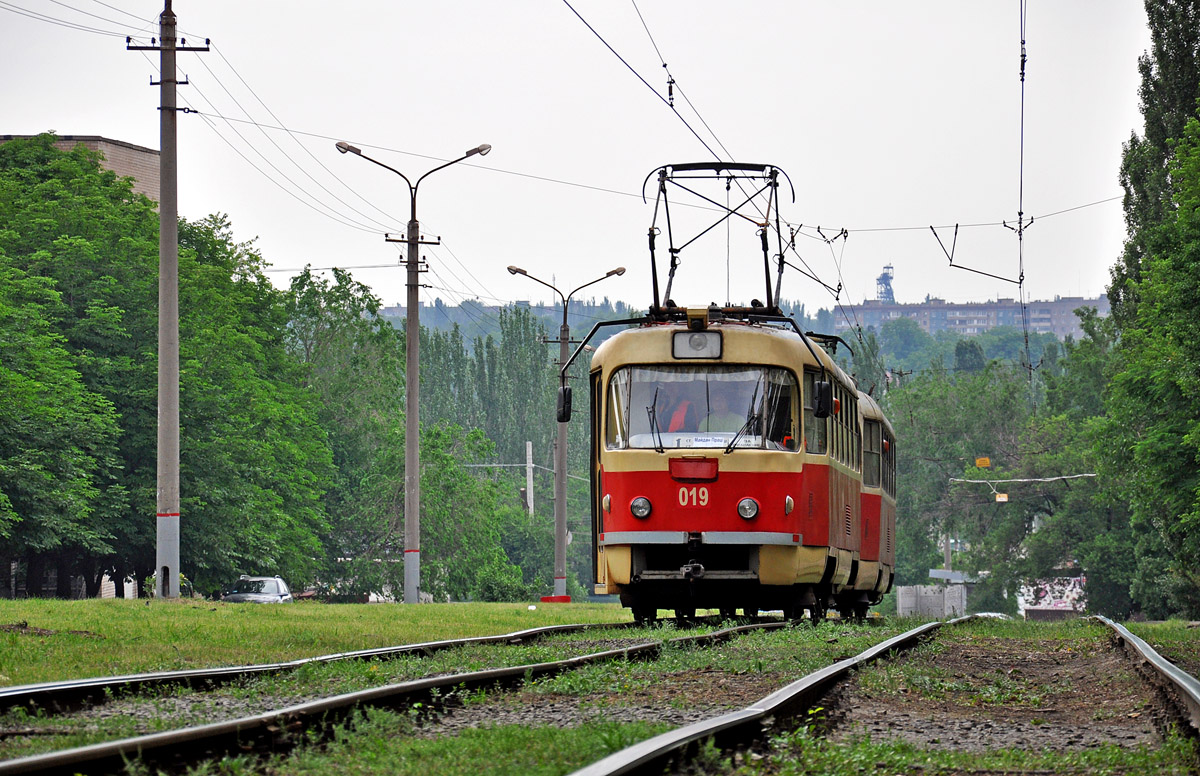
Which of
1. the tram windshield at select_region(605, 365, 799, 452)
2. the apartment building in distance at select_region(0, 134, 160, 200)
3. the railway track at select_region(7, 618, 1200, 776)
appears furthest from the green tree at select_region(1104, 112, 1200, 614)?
the apartment building in distance at select_region(0, 134, 160, 200)

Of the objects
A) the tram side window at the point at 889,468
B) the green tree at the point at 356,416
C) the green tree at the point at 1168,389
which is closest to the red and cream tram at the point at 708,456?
the tram side window at the point at 889,468

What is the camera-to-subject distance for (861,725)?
8.56 m

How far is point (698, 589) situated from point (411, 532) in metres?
18.5

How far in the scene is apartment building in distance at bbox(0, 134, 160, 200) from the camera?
7600 centimetres

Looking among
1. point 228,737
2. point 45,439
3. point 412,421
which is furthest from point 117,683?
point 45,439

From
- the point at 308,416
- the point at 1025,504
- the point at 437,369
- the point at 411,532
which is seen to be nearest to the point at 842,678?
the point at 411,532

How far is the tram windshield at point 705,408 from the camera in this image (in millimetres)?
17188

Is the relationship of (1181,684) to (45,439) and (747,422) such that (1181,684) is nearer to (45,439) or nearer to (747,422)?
(747,422)

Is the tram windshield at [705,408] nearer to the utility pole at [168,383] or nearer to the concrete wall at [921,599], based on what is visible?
the utility pole at [168,383]

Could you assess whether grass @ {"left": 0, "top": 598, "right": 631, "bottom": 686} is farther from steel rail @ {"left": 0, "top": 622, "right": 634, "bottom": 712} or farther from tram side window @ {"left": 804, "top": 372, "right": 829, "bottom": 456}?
tram side window @ {"left": 804, "top": 372, "right": 829, "bottom": 456}

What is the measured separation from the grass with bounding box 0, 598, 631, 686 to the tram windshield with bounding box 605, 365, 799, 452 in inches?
115

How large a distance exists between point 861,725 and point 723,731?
190 cm

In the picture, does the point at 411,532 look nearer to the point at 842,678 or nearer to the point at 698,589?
the point at 698,589

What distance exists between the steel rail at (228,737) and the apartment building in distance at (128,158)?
6983cm
